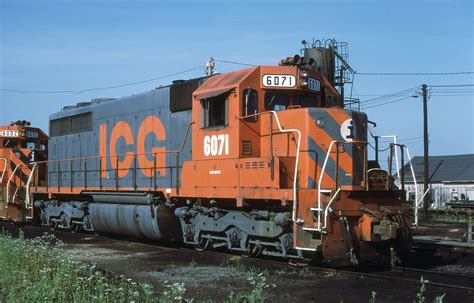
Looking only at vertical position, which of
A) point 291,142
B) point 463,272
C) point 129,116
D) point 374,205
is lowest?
point 463,272

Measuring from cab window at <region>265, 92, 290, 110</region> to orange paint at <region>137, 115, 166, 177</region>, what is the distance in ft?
11.0

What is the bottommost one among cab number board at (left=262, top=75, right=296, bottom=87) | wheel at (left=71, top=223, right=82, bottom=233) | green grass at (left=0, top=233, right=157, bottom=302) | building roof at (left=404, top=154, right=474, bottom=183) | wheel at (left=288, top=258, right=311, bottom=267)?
wheel at (left=71, top=223, right=82, bottom=233)

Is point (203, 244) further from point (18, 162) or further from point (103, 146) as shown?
point (18, 162)

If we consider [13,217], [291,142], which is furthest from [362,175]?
[13,217]

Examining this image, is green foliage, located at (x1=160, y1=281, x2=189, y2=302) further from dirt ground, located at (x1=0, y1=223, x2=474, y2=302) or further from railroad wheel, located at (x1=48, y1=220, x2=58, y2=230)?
railroad wheel, located at (x1=48, y1=220, x2=58, y2=230)

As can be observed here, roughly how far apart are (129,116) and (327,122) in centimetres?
667

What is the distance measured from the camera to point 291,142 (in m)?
9.90

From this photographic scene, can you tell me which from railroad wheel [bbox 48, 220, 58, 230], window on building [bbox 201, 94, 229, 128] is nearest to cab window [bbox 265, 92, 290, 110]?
window on building [bbox 201, 94, 229, 128]

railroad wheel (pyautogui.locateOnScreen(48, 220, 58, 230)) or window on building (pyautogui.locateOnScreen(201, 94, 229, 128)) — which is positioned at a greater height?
window on building (pyautogui.locateOnScreen(201, 94, 229, 128))

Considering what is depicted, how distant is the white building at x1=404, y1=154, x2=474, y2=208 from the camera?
143 feet

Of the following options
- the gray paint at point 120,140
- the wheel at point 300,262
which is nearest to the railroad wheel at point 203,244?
the gray paint at point 120,140

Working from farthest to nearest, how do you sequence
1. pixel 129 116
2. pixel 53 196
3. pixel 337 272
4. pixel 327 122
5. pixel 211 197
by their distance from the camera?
pixel 53 196
pixel 129 116
pixel 211 197
pixel 327 122
pixel 337 272

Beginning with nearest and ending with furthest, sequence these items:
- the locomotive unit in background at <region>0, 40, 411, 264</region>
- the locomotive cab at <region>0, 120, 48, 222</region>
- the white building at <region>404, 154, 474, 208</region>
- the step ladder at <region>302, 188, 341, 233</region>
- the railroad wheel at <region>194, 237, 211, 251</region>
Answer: the step ladder at <region>302, 188, 341, 233</region>, the locomotive unit in background at <region>0, 40, 411, 264</region>, the railroad wheel at <region>194, 237, 211, 251</region>, the locomotive cab at <region>0, 120, 48, 222</region>, the white building at <region>404, 154, 474, 208</region>

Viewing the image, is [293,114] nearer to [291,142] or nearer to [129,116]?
[291,142]
